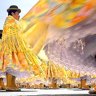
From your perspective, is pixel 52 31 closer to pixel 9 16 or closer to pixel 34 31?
pixel 34 31

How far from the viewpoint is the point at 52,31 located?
2469 mm

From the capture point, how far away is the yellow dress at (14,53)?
797cm

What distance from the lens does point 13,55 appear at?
328 inches

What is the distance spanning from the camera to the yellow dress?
7.97m

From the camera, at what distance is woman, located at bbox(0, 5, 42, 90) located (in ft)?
26.2

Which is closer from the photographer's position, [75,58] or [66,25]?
[66,25]

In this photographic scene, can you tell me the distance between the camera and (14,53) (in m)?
8.28

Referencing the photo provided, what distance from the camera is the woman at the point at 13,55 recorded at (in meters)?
7.99

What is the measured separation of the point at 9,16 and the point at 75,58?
20.3 ft

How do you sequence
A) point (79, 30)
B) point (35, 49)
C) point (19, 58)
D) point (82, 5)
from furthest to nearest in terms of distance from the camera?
point (19, 58) < point (35, 49) < point (79, 30) < point (82, 5)

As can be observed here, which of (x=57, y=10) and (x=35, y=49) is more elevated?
(x=57, y=10)

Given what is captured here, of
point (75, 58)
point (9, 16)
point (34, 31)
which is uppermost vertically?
point (9, 16)

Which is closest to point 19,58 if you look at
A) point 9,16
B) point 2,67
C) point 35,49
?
point 2,67

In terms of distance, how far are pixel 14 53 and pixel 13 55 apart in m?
0.07
